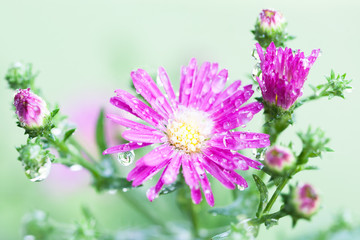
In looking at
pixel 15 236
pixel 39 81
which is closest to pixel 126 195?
pixel 15 236

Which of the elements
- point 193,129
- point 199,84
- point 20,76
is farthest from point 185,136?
point 20,76

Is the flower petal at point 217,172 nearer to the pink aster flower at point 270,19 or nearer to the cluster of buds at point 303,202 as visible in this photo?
the cluster of buds at point 303,202

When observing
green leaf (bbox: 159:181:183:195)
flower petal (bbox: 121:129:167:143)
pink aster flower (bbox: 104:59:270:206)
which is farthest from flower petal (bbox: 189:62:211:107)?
green leaf (bbox: 159:181:183:195)

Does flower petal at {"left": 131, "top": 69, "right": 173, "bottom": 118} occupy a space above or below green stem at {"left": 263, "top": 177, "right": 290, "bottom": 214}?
above

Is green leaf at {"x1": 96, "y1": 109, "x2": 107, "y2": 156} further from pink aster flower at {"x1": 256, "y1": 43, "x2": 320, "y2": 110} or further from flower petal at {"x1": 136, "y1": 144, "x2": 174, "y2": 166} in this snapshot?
pink aster flower at {"x1": 256, "y1": 43, "x2": 320, "y2": 110}

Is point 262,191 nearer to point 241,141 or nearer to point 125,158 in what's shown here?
point 241,141

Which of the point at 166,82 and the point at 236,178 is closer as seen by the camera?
the point at 236,178
